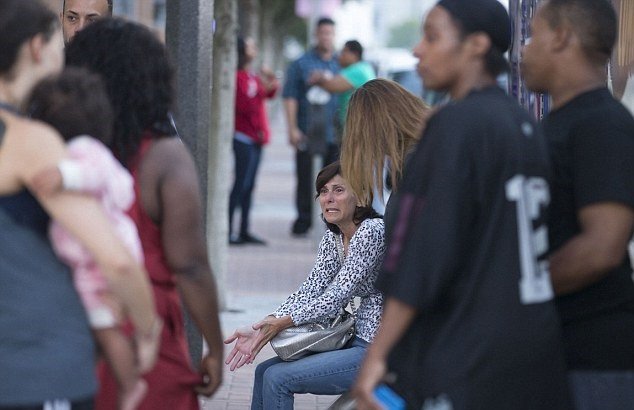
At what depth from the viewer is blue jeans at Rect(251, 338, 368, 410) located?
4746 millimetres

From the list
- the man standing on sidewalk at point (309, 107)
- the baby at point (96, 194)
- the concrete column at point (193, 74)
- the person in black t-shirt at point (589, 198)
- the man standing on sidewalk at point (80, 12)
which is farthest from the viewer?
the man standing on sidewalk at point (309, 107)

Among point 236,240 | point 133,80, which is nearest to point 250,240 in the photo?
point 236,240

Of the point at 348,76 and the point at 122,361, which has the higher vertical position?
the point at 122,361

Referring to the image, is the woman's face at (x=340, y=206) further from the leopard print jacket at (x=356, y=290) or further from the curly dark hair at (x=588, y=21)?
the curly dark hair at (x=588, y=21)

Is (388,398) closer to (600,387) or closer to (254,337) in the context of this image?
(600,387)

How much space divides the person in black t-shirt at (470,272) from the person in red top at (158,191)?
1.72 feet

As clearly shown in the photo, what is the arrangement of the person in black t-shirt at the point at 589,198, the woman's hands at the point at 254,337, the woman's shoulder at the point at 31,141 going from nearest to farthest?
the woman's shoulder at the point at 31,141 < the person in black t-shirt at the point at 589,198 < the woman's hands at the point at 254,337

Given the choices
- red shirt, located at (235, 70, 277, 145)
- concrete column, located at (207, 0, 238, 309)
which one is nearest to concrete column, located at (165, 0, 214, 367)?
concrete column, located at (207, 0, 238, 309)

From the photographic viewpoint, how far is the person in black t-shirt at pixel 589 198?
3188 millimetres

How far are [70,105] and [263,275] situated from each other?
29.2 ft

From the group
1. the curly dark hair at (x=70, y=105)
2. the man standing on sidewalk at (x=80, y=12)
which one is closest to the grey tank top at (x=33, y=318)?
the curly dark hair at (x=70, y=105)

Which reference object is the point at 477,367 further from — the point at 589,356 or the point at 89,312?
the point at 89,312

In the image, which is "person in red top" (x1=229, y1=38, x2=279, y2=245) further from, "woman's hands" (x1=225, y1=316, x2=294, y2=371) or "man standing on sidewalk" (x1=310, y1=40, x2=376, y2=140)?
"woman's hands" (x1=225, y1=316, x2=294, y2=371)

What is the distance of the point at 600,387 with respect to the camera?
331 cm
